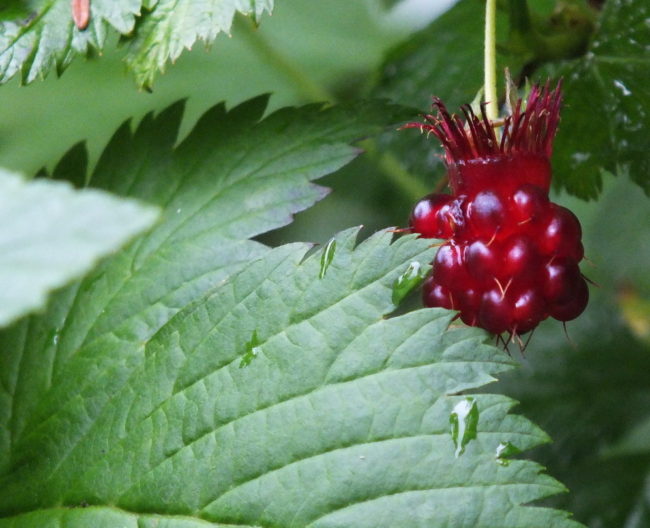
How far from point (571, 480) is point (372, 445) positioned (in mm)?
713

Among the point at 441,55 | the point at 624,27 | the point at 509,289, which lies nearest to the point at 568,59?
the point at 624,27

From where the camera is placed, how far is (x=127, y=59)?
37.1 inches

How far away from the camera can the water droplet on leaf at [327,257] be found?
Answer: 80 cm

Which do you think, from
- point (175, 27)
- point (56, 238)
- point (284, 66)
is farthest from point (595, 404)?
point (56, 238)

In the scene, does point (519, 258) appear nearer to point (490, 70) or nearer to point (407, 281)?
point (407, 281)

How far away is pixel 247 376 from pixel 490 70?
37cm

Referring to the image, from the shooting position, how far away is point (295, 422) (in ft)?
2.50

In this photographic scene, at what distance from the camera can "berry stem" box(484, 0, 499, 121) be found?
81 cm

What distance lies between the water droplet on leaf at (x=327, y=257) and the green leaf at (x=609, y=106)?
0.38 meters

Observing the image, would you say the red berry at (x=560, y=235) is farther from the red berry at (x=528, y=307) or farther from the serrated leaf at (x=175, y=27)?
the serrated leaf at (x=175, y=27)

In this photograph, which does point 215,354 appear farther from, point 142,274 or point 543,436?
point 543,436

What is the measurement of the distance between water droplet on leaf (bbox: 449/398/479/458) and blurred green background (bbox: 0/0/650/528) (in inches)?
19.2

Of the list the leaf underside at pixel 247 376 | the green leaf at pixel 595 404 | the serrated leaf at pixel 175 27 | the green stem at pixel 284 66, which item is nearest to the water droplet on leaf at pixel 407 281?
the leaf underside at pixel 247 376

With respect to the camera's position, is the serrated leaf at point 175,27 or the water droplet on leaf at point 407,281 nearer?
the water droplet on leaf at point 407,281
